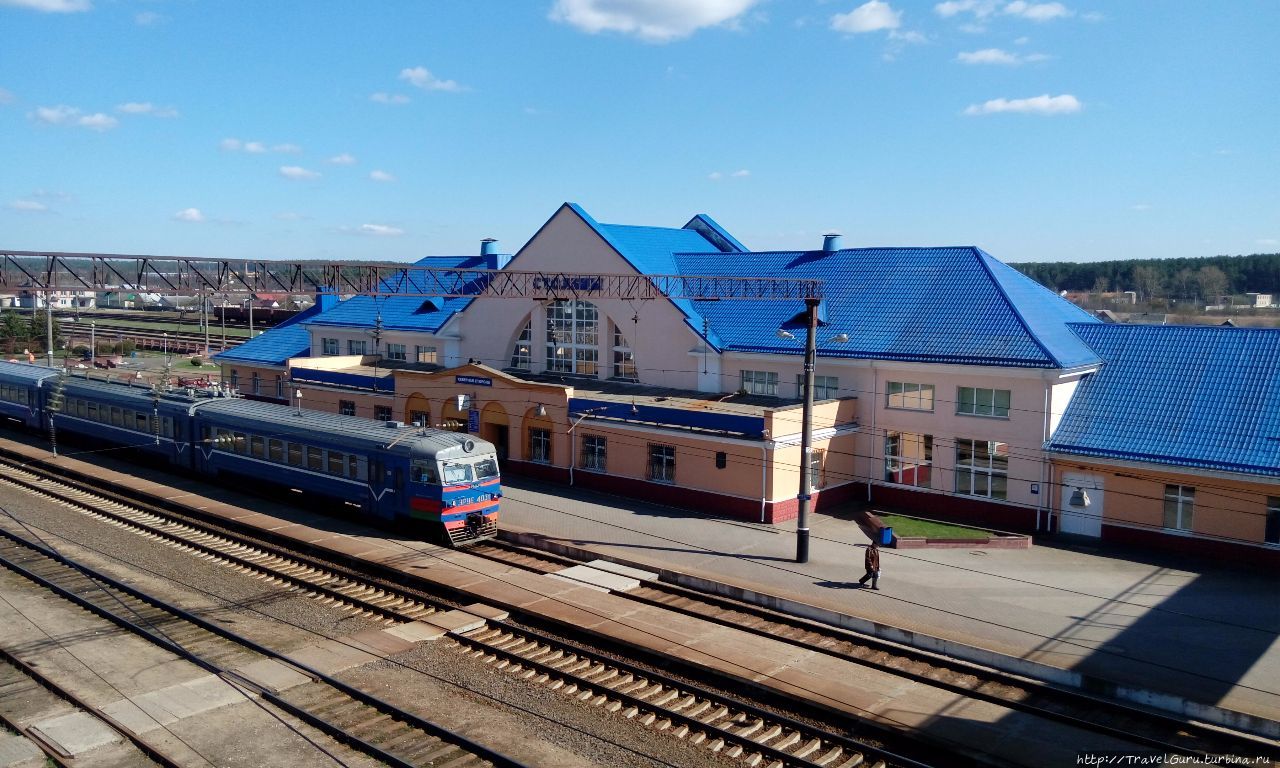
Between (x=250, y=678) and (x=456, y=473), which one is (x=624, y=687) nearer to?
(x=250, y=678)

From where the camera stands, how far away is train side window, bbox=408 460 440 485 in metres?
24.1

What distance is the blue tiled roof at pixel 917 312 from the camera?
1131 inches

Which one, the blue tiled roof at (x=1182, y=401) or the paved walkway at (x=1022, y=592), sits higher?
the blue tiled roof at (x=1182, y=401)

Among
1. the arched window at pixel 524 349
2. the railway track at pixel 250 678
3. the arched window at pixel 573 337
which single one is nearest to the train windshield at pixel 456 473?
the railway track at pixel 250 678

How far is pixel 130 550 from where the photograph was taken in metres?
24.5

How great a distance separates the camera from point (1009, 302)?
3008cm

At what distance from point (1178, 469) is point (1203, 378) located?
4.28 metres

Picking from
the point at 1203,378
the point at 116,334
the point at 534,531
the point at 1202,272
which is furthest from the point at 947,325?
the point at 1202,272

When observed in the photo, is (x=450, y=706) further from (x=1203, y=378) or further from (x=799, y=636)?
(x=1203, y=378)

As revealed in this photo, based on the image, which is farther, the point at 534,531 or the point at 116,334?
the point at 116,334

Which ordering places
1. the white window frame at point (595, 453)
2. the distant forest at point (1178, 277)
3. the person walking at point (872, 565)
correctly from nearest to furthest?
the person walking at point (872, 565) < the white window frame at point (595, 453) < the distant forest at point (1178, 277)

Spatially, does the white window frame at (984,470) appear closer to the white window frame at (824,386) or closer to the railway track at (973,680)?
the white window frame at (824,386)

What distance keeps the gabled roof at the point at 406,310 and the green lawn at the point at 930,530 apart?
22.0m

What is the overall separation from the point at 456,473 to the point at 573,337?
15.1 meters
